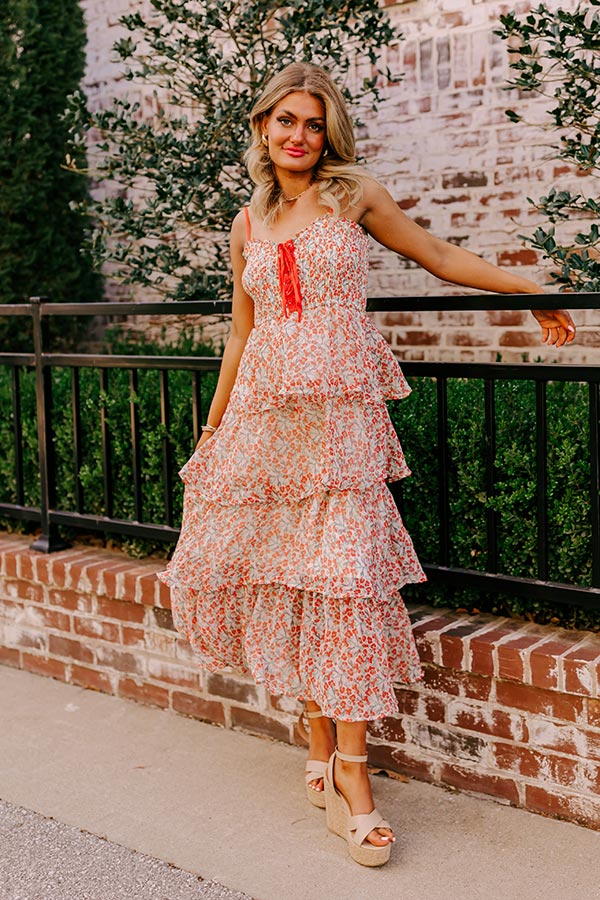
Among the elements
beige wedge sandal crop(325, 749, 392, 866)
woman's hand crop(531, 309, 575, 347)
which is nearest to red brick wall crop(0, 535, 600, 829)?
beige wedge sandal crop(325, 749, 392, 866)

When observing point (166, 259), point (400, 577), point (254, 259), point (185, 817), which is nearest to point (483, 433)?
point (400, 577)

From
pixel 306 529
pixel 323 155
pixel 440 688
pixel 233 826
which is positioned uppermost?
pixel 323 155

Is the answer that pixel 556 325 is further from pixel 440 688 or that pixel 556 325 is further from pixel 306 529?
pixel 440 688

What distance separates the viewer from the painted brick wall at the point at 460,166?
15.9 feet

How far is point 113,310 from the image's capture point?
371cm

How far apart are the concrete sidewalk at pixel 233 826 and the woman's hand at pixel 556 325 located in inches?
48.2

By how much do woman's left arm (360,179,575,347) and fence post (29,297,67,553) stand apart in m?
1.72

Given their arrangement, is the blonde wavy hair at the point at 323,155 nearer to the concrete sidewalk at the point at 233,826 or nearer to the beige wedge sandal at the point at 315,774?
the beige wedge sandal at the point at 315,774

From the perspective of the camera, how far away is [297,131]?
2.70 meters

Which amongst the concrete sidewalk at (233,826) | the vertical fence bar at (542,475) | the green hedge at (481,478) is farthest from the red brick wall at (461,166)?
the concrete sidewalk at (233,826)

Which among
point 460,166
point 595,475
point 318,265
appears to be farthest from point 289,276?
point 460,166

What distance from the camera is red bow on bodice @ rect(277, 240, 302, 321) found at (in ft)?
8.86

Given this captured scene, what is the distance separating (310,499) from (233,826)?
0.88m

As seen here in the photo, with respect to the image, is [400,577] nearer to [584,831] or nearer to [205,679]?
[584,831]
